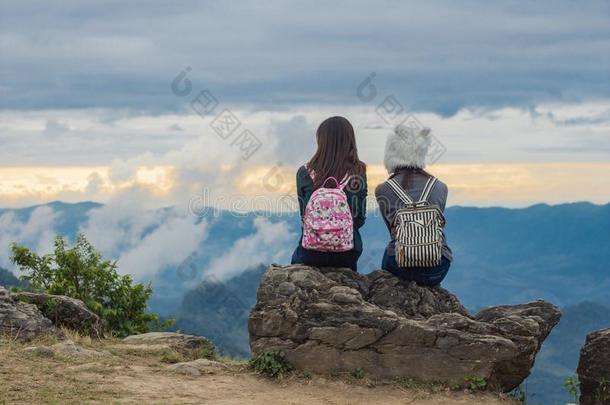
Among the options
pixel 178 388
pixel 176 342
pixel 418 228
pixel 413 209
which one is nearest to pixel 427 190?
pixel 413 209

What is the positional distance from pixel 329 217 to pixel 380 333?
1970 mm

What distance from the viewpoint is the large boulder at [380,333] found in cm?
1326

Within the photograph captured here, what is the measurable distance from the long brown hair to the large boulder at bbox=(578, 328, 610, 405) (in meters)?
4.75

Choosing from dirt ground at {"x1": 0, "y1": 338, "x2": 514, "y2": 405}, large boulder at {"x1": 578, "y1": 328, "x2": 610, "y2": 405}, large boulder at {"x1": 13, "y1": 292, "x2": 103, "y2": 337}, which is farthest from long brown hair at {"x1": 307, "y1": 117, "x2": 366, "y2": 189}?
large boulder at {"x1": 13, "y1": 292, "x2": 103, "y2": 337}

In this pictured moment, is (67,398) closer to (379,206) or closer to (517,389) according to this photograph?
(379,206)

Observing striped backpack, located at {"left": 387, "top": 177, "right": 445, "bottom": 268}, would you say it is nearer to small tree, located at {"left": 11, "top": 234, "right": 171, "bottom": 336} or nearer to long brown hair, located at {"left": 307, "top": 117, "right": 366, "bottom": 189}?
long brown hair, located at {"left": 307, "top": 117, "right": 366, "bottom": 189}

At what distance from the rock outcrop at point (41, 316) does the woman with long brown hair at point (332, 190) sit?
5.92m

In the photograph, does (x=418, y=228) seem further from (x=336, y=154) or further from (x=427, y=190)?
(x=336, y=154)

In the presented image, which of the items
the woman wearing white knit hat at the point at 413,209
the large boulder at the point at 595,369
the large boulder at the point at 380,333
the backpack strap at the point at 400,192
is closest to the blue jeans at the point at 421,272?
the woman wearing white knit hat at the point at 413,209

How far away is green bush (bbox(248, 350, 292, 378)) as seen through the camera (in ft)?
44.3

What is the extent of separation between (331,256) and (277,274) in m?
0.94

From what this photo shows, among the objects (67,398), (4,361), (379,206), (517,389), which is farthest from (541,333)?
(4,361)

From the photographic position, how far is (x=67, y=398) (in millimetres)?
12164

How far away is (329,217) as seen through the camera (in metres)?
13.6
